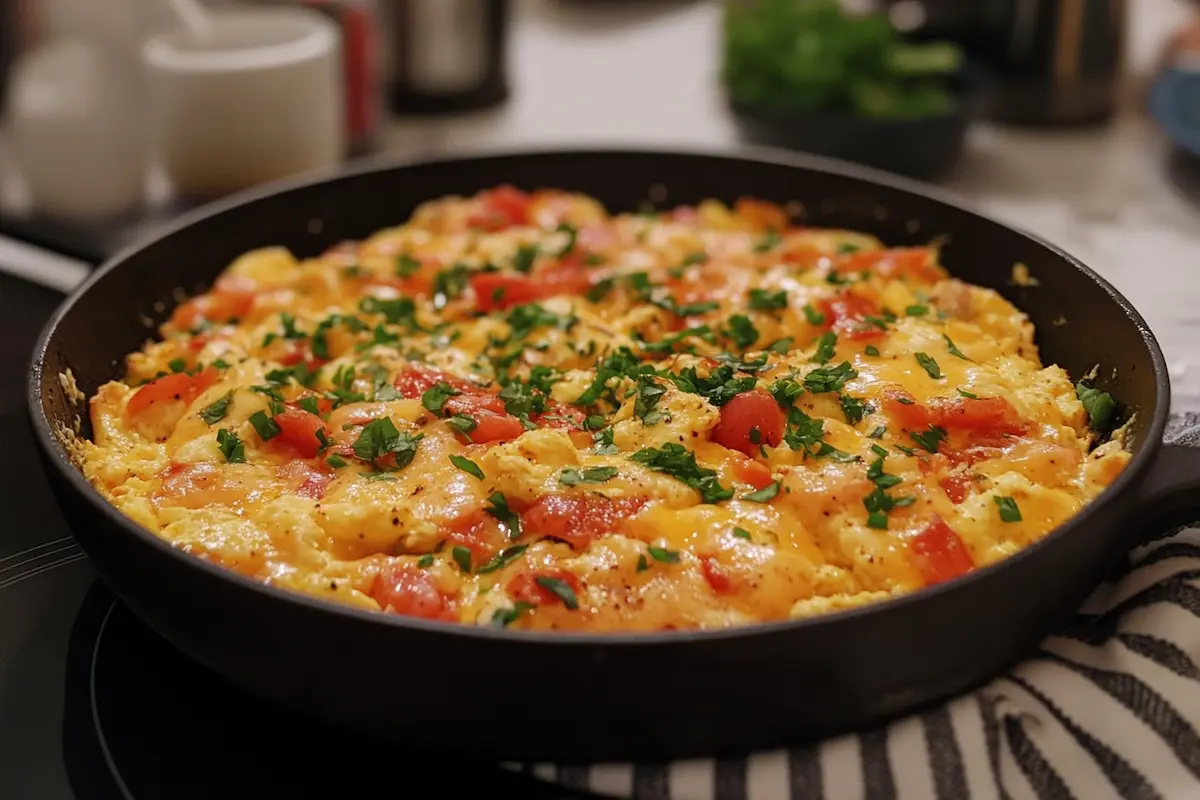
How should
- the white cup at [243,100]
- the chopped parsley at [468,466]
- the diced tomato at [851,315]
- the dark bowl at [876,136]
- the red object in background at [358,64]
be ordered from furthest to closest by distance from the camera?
1. the red object in background at [358,64]
2. the dark bowl at [876,136]
3. the white cup at [243,100]
4. the diced tomato at [851,315]
5. the chopped parsley at [468,466]

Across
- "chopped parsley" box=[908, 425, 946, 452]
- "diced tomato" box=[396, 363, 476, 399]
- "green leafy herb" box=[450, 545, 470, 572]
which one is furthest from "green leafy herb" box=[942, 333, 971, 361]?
"green leafy herb" box=[450, 545, 470, 572]

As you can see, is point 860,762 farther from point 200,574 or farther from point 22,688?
point 22,688

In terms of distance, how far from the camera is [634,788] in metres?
1.41

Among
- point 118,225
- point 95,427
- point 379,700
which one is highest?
point 379,700

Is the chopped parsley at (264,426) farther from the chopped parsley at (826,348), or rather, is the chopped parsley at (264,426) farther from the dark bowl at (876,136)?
the dark bowl at (876,136)

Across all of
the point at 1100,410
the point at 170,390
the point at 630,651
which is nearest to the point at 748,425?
the point at 1100,410

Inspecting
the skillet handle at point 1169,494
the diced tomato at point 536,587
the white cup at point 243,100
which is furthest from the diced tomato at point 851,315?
the white cup at point 243,100

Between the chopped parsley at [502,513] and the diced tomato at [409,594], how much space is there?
144 millimetres

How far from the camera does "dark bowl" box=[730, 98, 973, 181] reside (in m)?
3.32

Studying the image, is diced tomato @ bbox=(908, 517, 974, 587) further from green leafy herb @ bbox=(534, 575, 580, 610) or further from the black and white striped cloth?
green leafy herb @ bbox=(534, 575, 580, 610)

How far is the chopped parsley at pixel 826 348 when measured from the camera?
205cm

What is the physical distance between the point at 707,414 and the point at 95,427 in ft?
3.29

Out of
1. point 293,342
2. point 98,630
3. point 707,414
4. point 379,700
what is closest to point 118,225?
point 293,342

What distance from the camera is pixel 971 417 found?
1.87 meters
